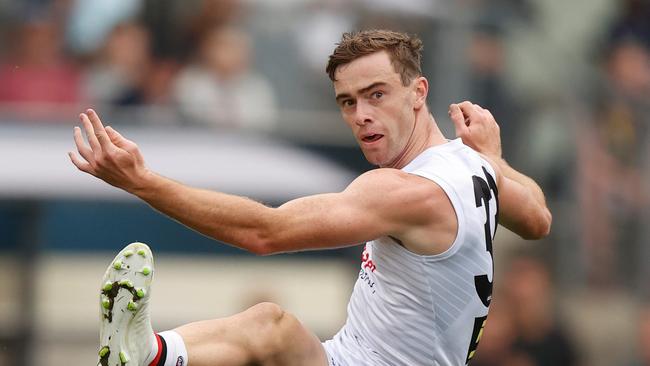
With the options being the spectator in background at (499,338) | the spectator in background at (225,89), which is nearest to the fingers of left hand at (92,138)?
the spectator in background at (499,338)

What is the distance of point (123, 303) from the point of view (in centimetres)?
653

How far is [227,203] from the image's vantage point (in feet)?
20.6

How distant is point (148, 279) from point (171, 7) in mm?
7344

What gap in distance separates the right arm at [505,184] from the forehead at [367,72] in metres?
0.79

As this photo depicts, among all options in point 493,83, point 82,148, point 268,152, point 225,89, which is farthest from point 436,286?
point 493,83

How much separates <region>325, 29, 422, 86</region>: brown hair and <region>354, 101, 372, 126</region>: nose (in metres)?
0.22

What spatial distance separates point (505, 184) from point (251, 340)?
5.01ft

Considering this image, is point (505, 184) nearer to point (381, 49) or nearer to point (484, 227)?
point (484, 227)

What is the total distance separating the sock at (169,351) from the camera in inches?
264

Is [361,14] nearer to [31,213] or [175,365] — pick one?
[31,213]

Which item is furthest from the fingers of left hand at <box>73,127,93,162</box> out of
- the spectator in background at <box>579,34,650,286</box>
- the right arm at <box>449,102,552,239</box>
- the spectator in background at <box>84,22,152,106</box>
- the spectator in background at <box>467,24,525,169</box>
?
the spectator in background at <box>579,34,650,286</box>

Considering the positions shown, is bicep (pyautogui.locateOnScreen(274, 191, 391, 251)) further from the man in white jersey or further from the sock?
the sock

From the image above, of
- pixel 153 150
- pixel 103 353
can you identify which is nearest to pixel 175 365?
pixel 103 353

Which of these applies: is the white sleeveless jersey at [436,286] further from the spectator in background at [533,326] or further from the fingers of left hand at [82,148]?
the spectator in background at [533,326]
